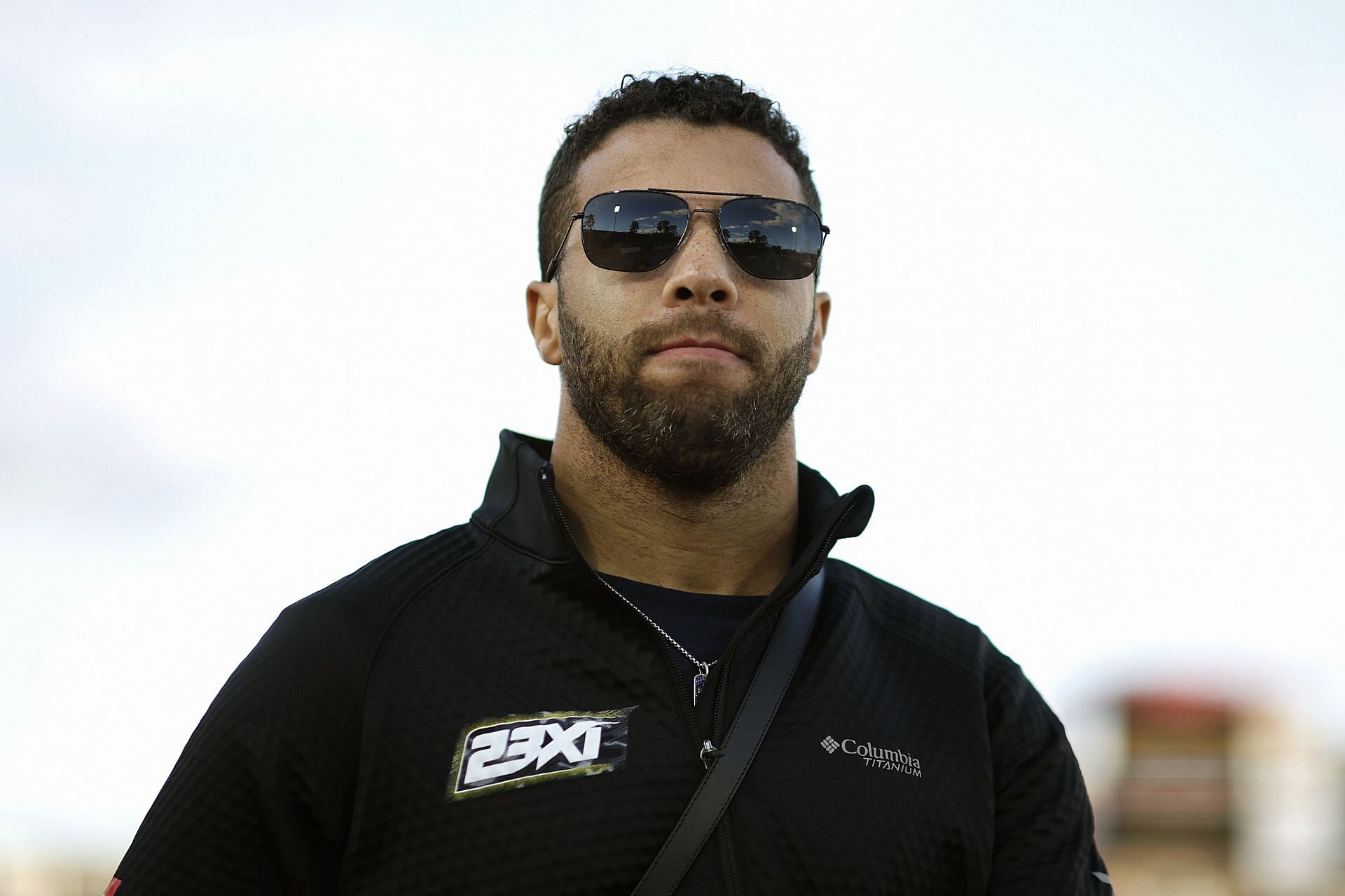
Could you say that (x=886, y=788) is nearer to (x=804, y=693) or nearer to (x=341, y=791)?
(x=804, y=693)

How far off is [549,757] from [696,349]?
1.18 metres

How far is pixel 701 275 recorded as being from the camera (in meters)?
3.73

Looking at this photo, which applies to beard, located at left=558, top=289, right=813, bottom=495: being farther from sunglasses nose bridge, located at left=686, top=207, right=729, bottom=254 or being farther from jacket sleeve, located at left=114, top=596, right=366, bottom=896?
jacket sleeve, located at left=114, top=596, right=366, bottom=896

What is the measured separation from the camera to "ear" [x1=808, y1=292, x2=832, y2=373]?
4418mm

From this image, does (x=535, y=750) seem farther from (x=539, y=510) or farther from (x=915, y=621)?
(x=915, y=621)

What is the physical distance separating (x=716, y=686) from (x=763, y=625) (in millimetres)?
290

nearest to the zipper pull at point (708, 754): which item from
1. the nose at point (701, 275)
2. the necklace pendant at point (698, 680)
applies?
the necklace pendant at point (698, 680)

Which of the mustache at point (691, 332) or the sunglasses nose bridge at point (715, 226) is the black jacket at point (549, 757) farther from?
the sunglasses nose bridge at point (715, 226)

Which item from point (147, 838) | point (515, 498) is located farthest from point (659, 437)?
point (147, 838)

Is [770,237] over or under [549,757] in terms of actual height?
over

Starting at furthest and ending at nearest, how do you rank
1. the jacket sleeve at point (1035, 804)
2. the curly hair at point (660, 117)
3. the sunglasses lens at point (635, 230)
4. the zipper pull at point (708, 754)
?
1. the curly hair at point (660, 117)
2. the sunglasses lens at point (635, 230)
3. the jacket sleeve at point (1035, 804)
4. the zipper pull at point (708, 754)

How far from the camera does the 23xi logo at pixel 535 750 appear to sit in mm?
3133

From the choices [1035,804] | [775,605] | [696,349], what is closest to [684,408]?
[696,349]

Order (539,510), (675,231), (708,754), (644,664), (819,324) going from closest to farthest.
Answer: (708,754) → (644,664) → (539,510) → (675,231) → (819,324)
